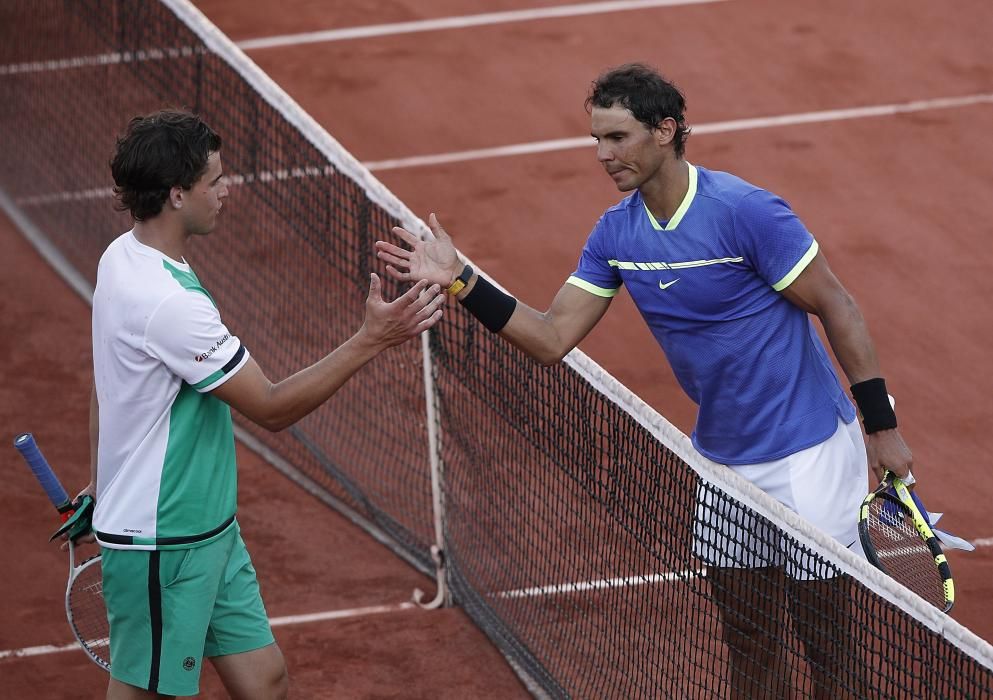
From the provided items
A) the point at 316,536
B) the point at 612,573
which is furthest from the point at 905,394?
the point at 316,536

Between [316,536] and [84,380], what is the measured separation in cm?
199

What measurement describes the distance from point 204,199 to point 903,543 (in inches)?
87.7

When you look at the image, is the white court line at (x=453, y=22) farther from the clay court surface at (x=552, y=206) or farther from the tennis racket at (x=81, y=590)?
the tennis racket at (x=81, y=590)

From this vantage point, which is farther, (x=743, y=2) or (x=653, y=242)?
(x=743, y=2)

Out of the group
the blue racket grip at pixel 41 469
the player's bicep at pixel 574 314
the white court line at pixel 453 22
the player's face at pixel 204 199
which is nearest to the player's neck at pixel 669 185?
the player's bicep at pixel 574 314

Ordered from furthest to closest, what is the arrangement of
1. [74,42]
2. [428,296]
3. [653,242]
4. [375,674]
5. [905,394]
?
[74,42] → [905,394] → [375,674] → [653,242] → [428,296]

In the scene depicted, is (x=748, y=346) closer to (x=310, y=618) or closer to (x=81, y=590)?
(x=81, y=590)

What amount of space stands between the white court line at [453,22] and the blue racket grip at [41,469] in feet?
25.8

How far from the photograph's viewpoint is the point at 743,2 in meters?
12.0

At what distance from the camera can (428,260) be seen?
4.27m

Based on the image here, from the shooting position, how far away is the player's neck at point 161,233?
3.71m

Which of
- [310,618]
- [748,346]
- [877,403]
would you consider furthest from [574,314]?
[310,618]

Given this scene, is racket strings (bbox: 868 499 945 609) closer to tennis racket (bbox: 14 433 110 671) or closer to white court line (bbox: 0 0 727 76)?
tennis racket (bbox: 14 433 110 671)

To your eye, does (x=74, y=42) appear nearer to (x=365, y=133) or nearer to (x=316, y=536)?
(x=365, y=133)
